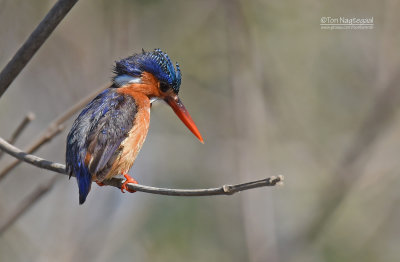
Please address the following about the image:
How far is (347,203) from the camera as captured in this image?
245 inches

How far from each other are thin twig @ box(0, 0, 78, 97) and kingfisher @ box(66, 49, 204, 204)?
1.86 feet

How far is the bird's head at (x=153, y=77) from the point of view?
3609mm

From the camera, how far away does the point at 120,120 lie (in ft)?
10.4

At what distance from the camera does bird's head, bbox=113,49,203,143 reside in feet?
11.8

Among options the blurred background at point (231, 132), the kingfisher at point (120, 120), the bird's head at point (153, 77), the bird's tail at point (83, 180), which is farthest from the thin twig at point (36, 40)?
the blurred background at point (231, 132)

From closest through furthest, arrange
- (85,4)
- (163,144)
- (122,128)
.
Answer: (122,128) < (85,4) < (163,144)

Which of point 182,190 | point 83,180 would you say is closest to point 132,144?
point 83,180

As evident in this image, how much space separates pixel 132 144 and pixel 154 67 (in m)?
0.71

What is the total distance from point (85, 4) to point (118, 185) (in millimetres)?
2539


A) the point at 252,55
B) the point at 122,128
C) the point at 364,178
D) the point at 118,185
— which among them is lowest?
the point at 364,178

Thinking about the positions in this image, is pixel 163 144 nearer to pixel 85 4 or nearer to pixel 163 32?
pixel 163 32

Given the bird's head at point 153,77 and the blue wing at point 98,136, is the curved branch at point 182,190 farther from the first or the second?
the bird's head at point 153,77

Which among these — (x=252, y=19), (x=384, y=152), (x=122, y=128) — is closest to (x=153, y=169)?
(x=252, y=19)

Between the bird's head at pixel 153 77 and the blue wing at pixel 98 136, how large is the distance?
295 mm
